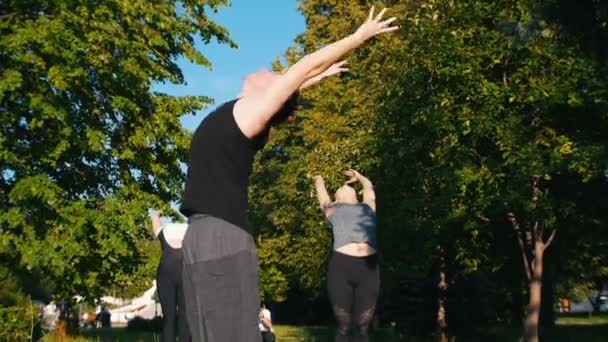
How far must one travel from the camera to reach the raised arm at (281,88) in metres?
3.90

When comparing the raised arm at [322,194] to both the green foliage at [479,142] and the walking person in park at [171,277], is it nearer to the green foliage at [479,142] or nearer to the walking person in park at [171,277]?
the walking person in park at [171,277]

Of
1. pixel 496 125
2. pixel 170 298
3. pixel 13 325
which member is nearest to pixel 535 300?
pixel 496 125

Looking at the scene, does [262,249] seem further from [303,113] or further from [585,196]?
[585,196]

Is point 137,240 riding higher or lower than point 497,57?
lower

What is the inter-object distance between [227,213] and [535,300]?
60.3 ft

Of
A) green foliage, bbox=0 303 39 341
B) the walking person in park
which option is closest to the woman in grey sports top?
the walking person in park

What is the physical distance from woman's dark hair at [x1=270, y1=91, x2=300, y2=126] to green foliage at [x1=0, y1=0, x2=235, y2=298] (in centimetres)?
1408

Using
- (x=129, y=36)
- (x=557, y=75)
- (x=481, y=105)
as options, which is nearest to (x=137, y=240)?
(x=129, y=36)

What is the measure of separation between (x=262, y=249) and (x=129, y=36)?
2371 centimetres

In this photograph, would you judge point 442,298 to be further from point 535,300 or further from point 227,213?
point 227,213

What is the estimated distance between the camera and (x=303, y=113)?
38.5 meters

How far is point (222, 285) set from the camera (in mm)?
4039

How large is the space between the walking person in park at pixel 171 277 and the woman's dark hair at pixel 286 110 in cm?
509

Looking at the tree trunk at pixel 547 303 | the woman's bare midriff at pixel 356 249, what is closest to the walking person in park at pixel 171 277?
the woman's bare midriff at pixel 356 249
